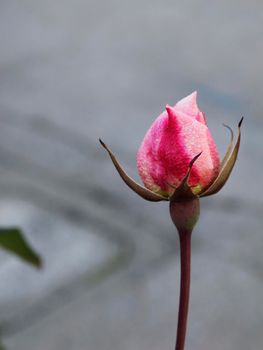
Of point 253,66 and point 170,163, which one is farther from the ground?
point 253,66

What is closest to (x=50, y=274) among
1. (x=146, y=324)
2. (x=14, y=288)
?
(x=14, y=288)

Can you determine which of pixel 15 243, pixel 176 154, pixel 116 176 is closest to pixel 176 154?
pixel 176 154

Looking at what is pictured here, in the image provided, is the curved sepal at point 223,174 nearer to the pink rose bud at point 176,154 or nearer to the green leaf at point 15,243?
the pink rose bud at point 176,154

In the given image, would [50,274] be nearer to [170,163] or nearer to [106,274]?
[106,274]

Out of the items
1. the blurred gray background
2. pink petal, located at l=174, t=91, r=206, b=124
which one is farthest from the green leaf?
the blurred gray background

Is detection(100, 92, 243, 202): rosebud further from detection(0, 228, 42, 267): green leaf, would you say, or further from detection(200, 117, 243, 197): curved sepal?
detection(0, 228, 42, 267): green leaf

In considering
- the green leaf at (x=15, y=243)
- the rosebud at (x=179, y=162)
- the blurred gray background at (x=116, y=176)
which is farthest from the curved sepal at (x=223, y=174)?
the blurred gray background at (x=116, y=176)

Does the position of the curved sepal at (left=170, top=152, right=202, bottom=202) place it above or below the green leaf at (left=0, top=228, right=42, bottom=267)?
below
